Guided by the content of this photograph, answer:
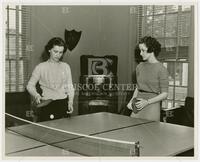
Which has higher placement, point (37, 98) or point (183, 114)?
point (37, 98)

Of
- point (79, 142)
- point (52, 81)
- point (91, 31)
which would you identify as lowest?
point (79, 142)

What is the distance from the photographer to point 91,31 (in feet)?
7.32

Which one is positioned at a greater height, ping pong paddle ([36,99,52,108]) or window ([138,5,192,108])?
window ([138,5,192,108])

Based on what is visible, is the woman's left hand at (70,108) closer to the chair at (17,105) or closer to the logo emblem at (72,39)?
the chair at (17,105)

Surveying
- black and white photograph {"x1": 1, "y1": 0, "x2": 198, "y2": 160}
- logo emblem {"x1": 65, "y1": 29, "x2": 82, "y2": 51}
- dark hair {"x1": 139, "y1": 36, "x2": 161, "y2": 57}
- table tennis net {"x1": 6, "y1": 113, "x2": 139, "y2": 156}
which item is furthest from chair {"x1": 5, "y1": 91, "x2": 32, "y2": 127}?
dark hair {"x1": 139, "y1": 36, "x2": 161, "y2": 57}

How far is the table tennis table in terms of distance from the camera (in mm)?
1592

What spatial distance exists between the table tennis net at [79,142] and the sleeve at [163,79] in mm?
638

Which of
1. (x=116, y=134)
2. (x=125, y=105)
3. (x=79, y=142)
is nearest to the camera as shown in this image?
(x=79, y=142)

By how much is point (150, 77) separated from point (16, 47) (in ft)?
3.19

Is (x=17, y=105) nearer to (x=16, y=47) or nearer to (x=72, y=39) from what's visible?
(x=16, y=47)

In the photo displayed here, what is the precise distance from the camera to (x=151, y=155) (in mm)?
1546

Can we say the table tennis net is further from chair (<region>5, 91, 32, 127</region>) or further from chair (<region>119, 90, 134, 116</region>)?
chair (<region>119, 90, 134, 116</region>)

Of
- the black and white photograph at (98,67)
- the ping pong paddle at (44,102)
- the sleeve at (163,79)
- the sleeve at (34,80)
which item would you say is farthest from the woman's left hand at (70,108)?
the sleeve at (163,79)

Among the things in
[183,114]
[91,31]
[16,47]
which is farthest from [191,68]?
[16,47]
